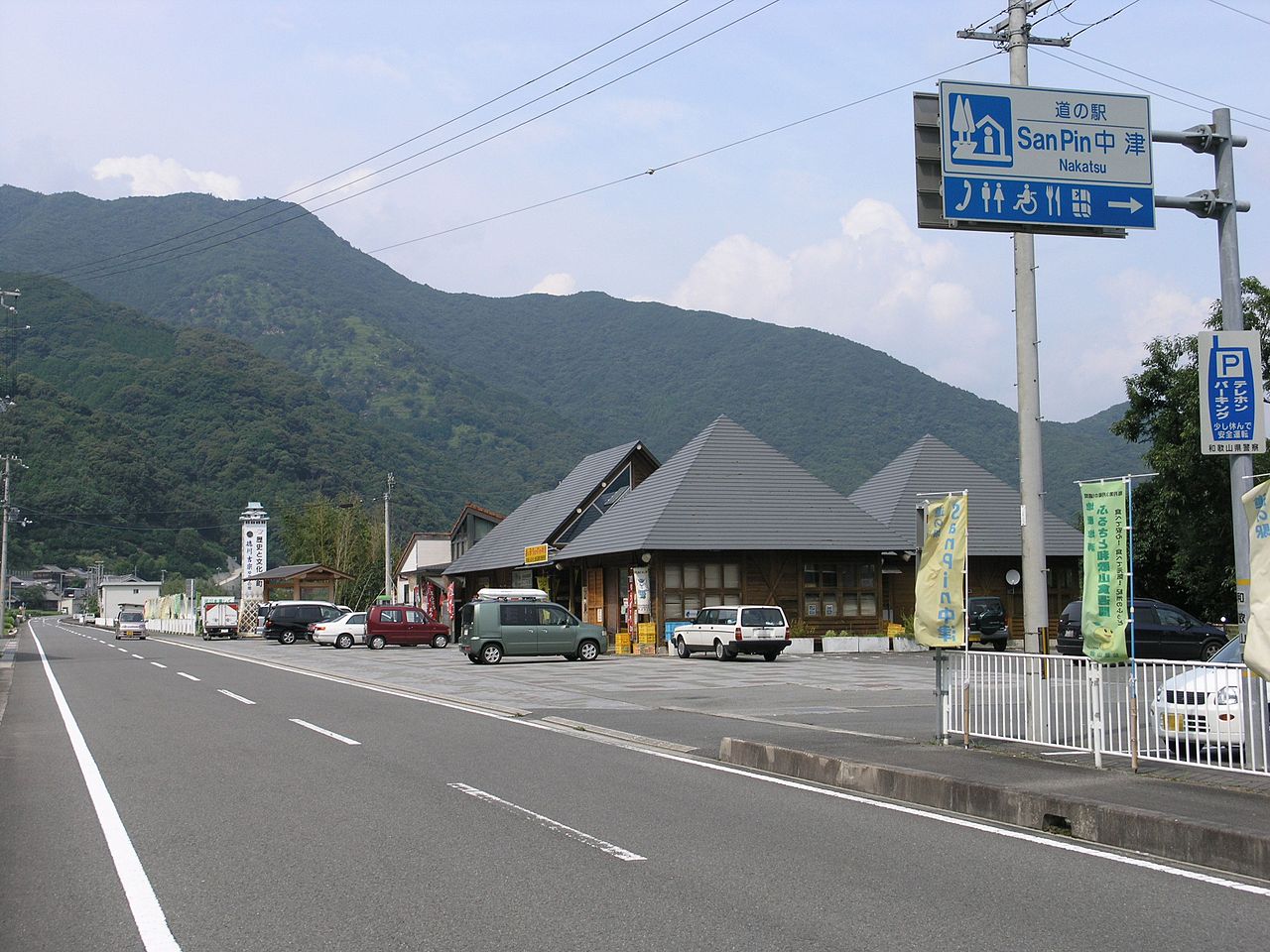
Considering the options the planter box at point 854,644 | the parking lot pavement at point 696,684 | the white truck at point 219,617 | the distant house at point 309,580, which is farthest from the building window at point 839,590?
the white truck at point 219,617

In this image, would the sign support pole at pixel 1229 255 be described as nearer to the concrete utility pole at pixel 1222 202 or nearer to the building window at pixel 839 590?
the concrete utility pole at pixel 1222 202

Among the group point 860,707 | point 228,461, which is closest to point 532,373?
point 228,461

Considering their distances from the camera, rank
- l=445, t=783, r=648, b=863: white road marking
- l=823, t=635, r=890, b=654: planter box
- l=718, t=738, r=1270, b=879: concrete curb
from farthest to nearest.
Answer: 1. l=823, t=635, r=890, b=654: planter box
2. l=445, t=783, r=648, b=863: white road marking
3. l=718, t=738, r=1270, b=879: concrete curb

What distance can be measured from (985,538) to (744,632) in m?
14.1

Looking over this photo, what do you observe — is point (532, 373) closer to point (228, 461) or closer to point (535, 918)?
point (228, 461)

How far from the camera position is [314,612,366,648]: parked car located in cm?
5088

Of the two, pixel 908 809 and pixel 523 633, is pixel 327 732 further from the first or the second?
pixel 523 633

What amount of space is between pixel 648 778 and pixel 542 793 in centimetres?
141

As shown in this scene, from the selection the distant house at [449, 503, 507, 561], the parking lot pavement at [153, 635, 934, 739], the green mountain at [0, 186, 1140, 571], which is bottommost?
the parking lot pavement at [153, 635, 934, 739]

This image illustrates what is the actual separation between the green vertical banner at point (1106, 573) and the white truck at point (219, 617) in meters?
63.6

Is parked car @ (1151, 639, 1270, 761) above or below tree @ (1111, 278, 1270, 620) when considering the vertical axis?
below

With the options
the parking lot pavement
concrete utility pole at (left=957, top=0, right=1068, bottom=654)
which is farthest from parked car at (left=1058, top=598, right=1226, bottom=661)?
concrete utility pole at (left=957, top=0, right=1068, bottom=654)

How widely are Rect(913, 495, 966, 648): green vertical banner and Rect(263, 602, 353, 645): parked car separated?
4662 cm

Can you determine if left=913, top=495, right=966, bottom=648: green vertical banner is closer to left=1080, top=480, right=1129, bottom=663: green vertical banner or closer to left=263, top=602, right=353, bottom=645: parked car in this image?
left=1080, top=480, right=1129, bottom=663: green vertical banner
